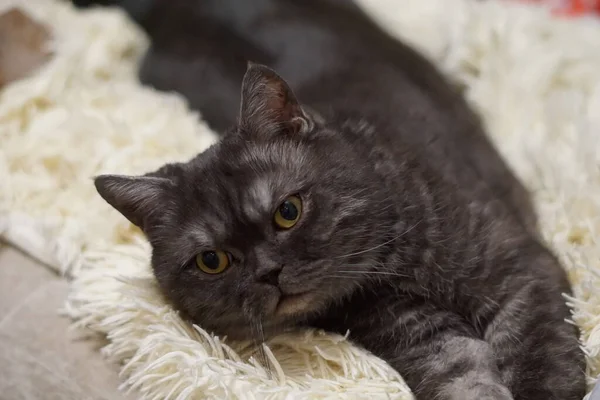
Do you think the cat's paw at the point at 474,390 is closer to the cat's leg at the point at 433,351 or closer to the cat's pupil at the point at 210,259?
the cat's leg at the point at 433,351

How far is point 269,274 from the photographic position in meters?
1.06

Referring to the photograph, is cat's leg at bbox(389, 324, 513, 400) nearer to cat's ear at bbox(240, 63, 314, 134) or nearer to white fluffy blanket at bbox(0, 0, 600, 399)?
white fluffy blanket at bbox(0, 0, 600, 399)

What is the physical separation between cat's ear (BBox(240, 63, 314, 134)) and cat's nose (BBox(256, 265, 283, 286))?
0.27m

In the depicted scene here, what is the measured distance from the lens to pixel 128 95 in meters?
1.91

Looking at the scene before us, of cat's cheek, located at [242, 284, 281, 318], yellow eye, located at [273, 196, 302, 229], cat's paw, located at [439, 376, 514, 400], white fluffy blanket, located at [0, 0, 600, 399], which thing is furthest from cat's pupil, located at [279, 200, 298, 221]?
cat's paw, located at [439, 376, 514, 400]

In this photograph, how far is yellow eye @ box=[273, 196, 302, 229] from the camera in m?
1.09

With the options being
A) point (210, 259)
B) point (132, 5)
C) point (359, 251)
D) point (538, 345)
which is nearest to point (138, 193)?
point (210, 259)

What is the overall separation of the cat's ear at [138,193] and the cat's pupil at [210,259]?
0.13 m

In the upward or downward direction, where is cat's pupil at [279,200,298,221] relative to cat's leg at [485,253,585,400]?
downward

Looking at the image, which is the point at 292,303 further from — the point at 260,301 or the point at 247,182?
the point at 247,182

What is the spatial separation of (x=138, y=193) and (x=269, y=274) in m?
0.31

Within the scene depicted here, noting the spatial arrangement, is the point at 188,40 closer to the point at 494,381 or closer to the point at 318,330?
the point at 318,330

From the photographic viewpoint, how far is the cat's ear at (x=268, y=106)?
3.71ft

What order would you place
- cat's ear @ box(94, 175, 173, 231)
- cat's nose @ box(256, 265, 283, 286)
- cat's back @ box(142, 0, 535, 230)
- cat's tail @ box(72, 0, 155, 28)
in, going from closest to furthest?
cat's nose @ box(256, 265, 283, 286) < cat's ear @ box(94, 175, 173, 231) < cat's back @ box(142, 0, 535, 230) < cat's tail @ box(72, 0, 155, 28)
